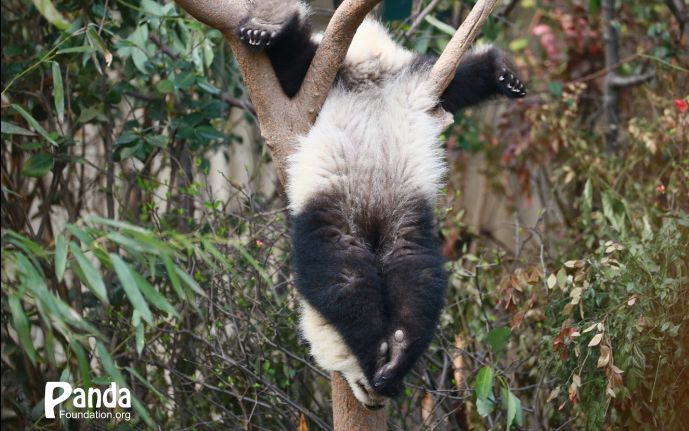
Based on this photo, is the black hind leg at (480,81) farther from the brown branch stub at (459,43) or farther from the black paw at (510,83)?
the brown branch stub at (459,43)

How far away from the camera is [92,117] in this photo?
363 cm

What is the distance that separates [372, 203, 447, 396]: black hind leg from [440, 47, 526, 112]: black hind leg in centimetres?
61

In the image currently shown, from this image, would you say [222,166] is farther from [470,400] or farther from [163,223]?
Result: [470,400]

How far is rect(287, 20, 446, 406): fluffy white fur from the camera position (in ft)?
8.55

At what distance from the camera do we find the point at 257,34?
2691mm

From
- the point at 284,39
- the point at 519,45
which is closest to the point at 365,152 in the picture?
the point at 284,39

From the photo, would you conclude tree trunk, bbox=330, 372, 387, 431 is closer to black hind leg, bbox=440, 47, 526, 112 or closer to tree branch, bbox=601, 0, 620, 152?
black hind leg, bbox=440, 47, 526, 112

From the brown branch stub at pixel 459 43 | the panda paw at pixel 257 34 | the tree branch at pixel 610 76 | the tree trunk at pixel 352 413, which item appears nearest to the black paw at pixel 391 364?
the tree trunk at pixel 352 413

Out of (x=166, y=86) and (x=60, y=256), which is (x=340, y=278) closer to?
(x=60, y=256)

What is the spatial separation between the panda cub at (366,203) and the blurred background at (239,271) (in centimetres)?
26

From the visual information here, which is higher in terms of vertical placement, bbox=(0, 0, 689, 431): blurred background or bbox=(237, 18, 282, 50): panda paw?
A: bbox=(237, 18, 282, 50): panda paw

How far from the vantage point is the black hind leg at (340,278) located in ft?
8.11

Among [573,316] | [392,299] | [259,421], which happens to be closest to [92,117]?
[259,421]

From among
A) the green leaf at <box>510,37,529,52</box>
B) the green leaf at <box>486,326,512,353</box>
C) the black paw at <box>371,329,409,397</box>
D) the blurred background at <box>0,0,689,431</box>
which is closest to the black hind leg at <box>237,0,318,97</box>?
the blurred background at <box>0,0,689,431</box>
